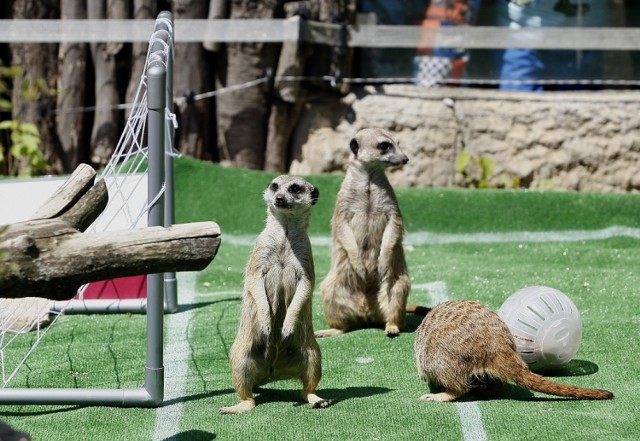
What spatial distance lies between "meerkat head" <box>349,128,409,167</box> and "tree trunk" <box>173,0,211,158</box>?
4.51 metres

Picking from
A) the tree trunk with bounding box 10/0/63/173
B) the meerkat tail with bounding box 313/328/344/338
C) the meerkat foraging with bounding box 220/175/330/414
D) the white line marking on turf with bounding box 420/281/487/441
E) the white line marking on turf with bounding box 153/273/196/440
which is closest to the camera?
the white line marking on turf with bounding box 420/281/487/441

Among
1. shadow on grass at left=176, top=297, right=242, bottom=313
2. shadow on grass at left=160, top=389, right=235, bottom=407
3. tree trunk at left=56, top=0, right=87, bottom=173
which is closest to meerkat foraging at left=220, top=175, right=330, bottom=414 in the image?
shadow on grass at left=160, top=389, right=235, bottom=407

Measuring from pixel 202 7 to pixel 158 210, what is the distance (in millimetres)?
6629

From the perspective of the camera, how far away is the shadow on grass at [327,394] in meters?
5.37

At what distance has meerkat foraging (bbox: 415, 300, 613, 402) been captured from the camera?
500 centimetres

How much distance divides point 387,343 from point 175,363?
130cm

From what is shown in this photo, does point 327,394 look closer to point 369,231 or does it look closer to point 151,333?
point 151,333

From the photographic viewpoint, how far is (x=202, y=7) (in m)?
11.5

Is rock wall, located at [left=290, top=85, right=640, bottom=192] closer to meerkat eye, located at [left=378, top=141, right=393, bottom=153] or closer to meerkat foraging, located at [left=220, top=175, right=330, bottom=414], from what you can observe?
meerkat eye, located at [left=378, top=141, right=393, bottom=153]

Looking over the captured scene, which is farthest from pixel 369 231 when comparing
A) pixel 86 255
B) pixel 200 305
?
pixel 86 255

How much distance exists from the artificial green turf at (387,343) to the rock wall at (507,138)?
95 centimetres

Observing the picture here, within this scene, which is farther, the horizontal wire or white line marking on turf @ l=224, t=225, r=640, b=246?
the horizontal wire

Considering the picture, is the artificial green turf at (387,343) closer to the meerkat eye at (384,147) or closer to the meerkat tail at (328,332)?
the meerkat tail at (328,332)

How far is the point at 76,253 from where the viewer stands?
11.6 ft
